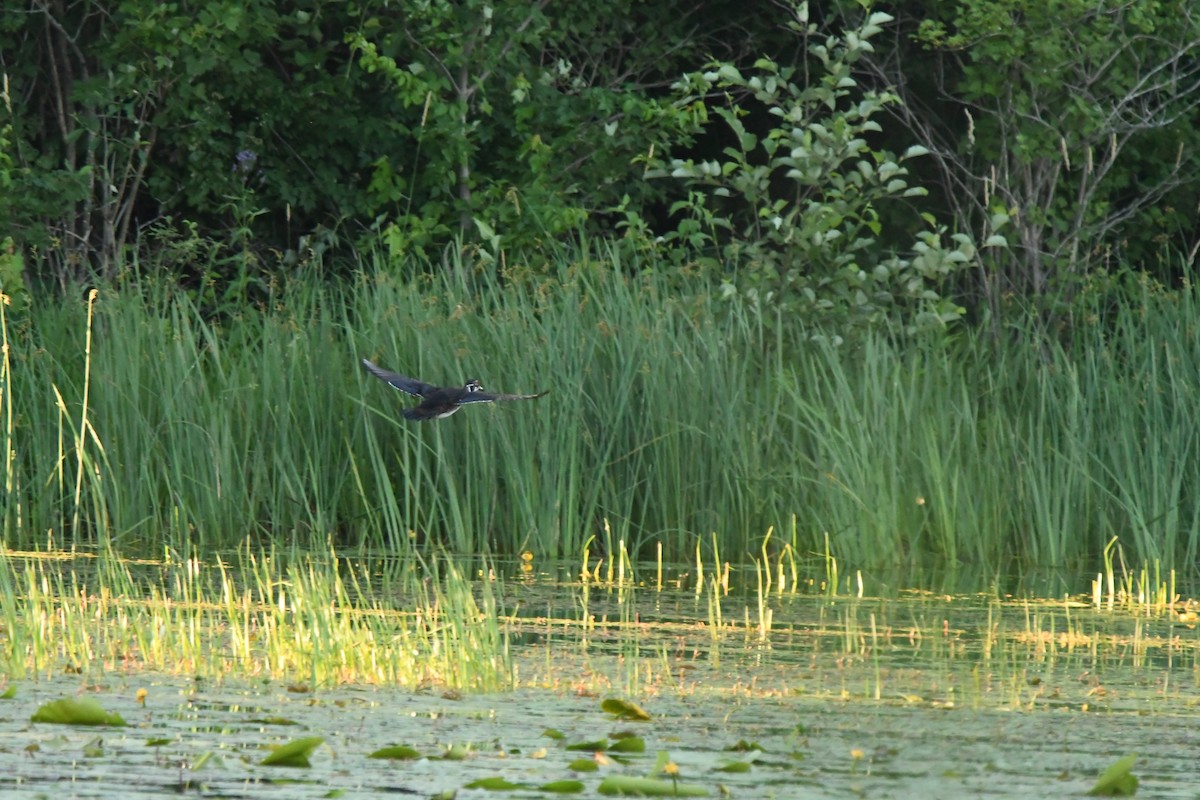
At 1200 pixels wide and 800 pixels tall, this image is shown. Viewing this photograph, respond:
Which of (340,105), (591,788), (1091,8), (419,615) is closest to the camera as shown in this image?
(591,788)

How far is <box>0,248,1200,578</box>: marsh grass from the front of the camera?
284 inches

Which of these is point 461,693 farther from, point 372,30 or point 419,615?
point 372,30

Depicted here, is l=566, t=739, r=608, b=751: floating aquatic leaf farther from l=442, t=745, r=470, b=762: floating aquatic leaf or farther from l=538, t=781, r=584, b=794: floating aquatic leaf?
l=538, t=781, r=584, b=794: floating aquatic leaf

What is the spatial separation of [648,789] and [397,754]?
522mm

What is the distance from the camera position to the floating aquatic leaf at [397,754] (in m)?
3.71

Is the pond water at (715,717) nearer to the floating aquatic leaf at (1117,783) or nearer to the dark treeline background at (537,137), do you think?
the floating aquatic leaf at (1117,783)

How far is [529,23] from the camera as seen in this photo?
Answer: 11211 millimetres

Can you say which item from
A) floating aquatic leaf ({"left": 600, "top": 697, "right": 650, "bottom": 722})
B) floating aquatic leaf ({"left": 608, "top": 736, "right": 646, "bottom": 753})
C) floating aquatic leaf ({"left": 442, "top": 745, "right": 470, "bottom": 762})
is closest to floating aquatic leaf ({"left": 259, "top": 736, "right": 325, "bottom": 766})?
floating aquatic leaf ({"left": 442, "top": 745, "right": 470, "bottom": 762})

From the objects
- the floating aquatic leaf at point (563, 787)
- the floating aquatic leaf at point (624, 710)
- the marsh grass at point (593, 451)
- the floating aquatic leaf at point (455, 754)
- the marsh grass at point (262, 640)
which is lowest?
the floating aquatic leaf at point (563, 787)

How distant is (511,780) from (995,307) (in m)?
8.01

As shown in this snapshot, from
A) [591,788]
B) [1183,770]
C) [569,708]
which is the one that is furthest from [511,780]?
[1183,770]

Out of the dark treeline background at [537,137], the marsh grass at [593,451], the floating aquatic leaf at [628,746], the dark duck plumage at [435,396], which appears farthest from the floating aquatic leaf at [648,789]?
the dark treeline background at [537,137]

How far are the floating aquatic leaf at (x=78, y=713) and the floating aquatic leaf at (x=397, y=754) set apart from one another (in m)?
0.58

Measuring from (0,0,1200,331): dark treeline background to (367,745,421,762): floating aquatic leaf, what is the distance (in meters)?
6.37
